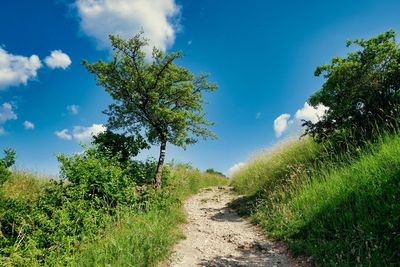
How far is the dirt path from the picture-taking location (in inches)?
301

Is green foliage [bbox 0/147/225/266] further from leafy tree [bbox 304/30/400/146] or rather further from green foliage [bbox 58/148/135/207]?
leafy tree [bbox 304/30/400/146]

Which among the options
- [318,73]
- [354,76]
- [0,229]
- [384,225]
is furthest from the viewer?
[318,73]

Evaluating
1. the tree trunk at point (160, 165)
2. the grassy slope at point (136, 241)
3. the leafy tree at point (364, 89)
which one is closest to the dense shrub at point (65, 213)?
the grassy slope at point (136, 241)

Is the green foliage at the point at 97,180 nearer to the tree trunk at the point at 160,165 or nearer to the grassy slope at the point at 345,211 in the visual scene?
the tree trunk at the point at 160,165

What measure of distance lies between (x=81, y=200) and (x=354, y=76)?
943 cm

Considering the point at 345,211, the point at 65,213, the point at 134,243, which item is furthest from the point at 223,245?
the point at 65,213

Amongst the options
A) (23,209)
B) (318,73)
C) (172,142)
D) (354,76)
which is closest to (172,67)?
(172,142)

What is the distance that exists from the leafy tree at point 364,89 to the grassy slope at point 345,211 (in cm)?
133

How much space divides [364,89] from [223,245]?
694cm

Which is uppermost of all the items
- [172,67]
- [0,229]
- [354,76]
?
[172,67]

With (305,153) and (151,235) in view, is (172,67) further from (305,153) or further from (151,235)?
(151,235)

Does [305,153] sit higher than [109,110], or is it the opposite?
[109,110]

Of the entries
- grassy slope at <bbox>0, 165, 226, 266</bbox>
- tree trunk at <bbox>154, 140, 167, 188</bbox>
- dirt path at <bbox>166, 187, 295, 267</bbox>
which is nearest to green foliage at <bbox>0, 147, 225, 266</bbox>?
grassy slope at <bbox>0, 165, 226, 266</bbox>

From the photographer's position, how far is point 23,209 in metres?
9.10
